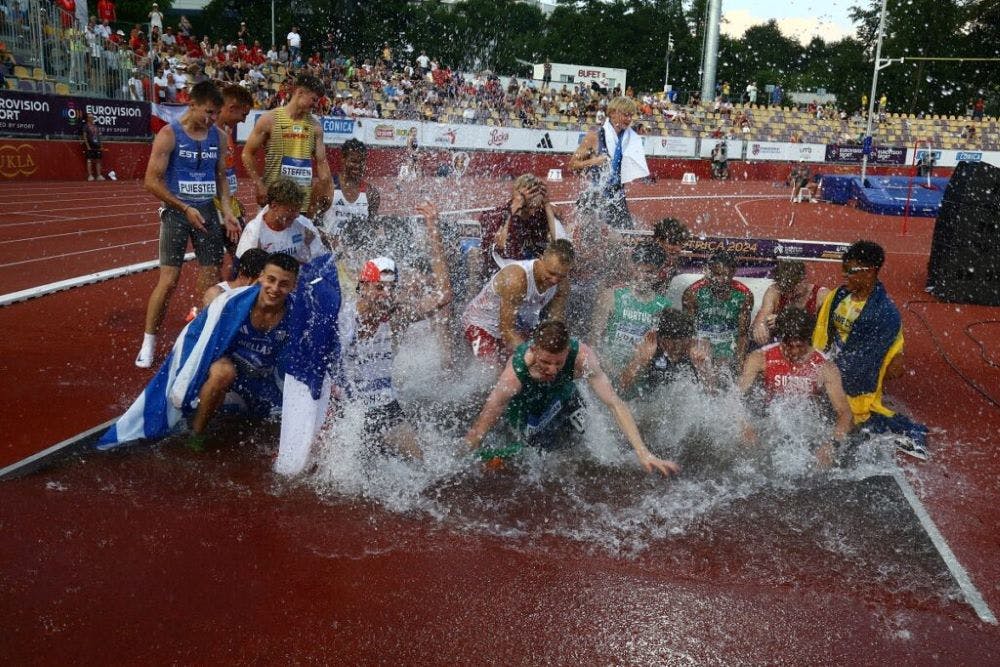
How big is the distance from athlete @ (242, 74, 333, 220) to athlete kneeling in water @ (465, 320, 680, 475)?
2.53 meters

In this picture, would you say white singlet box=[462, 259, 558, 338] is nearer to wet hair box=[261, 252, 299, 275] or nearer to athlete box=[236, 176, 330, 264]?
athlete box=[236, 176, 330, 264]

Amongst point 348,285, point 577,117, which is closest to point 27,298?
point 348,285

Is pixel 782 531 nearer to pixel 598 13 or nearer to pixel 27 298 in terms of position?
pixel 27 298

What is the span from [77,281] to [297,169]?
Result: 4199 mm

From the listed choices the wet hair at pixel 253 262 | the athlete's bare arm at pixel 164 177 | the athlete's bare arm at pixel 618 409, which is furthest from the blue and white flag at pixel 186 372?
the athlete's bare arm at pixel 618 409

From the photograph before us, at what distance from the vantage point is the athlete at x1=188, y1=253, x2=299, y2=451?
14.5 feet

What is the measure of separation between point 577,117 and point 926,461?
97.8 ft

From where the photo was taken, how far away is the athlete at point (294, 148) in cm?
618

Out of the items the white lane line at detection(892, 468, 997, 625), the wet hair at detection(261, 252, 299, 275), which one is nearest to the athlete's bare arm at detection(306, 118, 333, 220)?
the wet hair at detection(261, 252, 299, 275)

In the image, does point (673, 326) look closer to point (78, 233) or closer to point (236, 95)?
point (236, 95)

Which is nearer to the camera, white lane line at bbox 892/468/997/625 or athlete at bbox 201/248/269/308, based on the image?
white lane line at bbox 892/468/997/625

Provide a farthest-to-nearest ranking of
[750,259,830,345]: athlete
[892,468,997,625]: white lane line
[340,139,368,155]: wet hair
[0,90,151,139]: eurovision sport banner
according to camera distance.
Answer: [0,90,151,139]: eurovision sport banner → [340,139,368,155]: wet hair → [750,259,830,345]: athlete → [892,468,997,625]: white lane line

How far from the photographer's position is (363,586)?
350 centimetres

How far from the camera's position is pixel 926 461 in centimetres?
521
